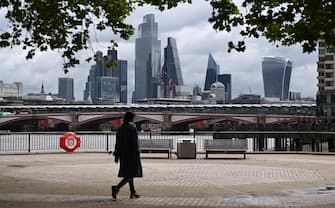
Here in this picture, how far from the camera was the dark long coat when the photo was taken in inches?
410

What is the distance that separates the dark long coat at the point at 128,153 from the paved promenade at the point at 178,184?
1.82 ft

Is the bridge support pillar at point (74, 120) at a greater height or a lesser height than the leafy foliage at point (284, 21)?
lesser

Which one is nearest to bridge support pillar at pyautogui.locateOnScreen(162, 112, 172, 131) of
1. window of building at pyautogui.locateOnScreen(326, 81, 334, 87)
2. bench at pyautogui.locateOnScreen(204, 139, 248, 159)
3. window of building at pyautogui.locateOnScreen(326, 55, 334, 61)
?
window of building at pyautogui.locateOnScreen(326, 81, 334, 87)

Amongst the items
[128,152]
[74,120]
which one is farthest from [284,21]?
[74,120]

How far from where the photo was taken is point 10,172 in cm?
1603

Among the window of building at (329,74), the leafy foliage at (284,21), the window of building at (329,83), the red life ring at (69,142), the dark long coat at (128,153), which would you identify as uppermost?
the window of building at (329,74)

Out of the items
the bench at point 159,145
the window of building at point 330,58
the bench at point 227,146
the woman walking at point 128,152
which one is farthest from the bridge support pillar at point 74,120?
A: the woman walking at point 128,152

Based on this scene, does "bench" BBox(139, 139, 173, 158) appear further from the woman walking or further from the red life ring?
the woman walking

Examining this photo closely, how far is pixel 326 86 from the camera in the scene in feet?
344

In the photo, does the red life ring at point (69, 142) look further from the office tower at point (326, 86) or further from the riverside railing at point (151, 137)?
the office tower at point (326, 86)

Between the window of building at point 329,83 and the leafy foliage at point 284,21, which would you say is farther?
the window of building at point 329,83

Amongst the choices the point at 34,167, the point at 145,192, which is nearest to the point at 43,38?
the point at 145,192

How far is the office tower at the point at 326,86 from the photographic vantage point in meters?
84.6

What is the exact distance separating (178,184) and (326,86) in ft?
318
